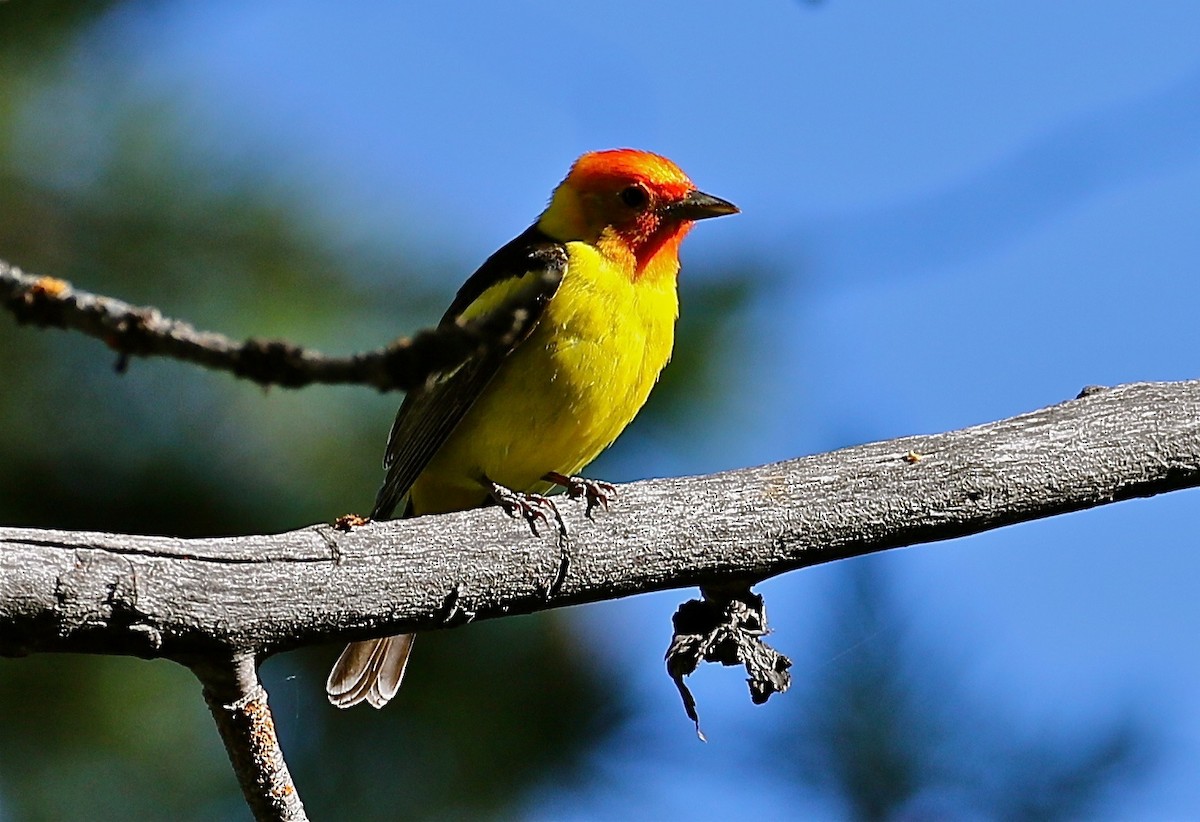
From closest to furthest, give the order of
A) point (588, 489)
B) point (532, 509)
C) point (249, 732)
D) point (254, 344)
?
point (254, 344)
point (249, 732)
point (532, 509)
point (588, 489)

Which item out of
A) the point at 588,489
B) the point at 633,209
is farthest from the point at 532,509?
the point at 633,209

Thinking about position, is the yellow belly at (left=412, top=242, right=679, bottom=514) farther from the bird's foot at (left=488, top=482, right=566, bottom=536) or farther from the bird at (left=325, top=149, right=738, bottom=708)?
the bird's foot at (left=488, top=482, right=566, bottom=536)

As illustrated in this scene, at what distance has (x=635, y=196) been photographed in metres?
5.39

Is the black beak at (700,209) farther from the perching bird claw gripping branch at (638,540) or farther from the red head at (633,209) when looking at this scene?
the perching bird claw gripping branch at (638,540)

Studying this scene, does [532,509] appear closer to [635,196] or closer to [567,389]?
[567,389]

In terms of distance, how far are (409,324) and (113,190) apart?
3.45ft

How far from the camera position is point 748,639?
3.33m

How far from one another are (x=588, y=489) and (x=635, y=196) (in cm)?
175

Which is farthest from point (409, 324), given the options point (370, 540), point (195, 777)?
point (370, 540)

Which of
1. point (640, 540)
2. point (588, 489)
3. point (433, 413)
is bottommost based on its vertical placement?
point (640, 540)

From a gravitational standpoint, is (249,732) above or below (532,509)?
below

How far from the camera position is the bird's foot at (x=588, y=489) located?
344 cm

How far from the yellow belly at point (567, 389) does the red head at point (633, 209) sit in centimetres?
26

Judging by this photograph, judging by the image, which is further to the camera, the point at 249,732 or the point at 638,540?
the point at 638,540
